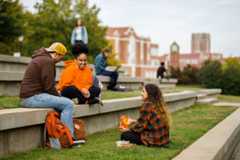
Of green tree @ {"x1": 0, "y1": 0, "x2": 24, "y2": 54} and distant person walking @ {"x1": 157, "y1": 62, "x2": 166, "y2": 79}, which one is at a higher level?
green tree @ {"x1": 0, "y1": 0, "x2": 24, "y2": 54}

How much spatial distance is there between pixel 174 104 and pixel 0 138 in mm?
11421

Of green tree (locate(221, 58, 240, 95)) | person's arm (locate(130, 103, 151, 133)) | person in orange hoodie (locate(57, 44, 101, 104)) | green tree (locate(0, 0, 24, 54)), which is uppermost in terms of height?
green tree (locate(0, 0, 24, 54))

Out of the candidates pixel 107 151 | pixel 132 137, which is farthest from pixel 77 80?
pixel 107 151

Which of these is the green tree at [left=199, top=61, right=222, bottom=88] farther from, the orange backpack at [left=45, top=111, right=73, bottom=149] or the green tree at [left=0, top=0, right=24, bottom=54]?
the orange backpack at [left=45, top=111, right=73, bottom=149]

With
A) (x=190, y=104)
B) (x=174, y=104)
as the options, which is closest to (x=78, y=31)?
(x=174, y=104)

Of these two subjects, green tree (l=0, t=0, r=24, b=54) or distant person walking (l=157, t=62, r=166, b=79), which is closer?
green tree (l=0, t=0, r=24, b=54)

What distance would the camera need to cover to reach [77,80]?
31.6ft

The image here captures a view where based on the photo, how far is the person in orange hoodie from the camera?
948 cm

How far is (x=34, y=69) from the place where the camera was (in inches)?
324

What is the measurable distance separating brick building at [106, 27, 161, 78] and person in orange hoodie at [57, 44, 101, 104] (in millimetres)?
92464

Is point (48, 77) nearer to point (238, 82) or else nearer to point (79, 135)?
point (79, 135)

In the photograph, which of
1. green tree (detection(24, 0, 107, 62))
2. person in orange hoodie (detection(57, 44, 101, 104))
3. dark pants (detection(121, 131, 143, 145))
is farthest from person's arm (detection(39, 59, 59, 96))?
green tree (detection(24, 0, 107, 62))

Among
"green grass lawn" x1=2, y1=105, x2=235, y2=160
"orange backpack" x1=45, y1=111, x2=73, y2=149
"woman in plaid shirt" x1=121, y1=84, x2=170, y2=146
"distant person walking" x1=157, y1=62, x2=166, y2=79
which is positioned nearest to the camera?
"green grass lawn" x1=2, y1=105, x2=235, y2=160

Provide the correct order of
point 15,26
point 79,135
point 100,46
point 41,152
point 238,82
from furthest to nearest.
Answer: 1. point 100,46
2. point 238,82
3. point 15,26
4. point 79,135
5. point 41,152
